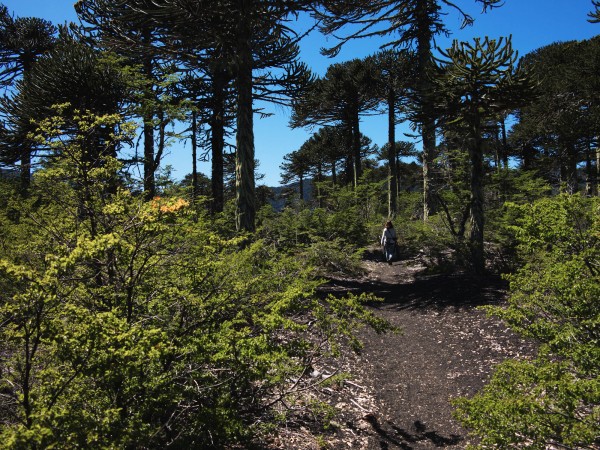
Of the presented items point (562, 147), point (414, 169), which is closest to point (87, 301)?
point (562, 147)

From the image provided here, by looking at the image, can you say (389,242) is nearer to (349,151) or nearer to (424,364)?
(424,364)

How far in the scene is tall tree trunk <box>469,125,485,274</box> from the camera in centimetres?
782

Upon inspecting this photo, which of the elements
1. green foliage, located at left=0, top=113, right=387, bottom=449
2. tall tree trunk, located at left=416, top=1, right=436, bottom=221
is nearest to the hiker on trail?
tall tree trunk, located at left=416, top=1, right=436, bottom=221

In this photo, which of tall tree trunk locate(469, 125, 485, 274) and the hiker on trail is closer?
Result: tall tree trunk locate(469, 125, 485, 274)

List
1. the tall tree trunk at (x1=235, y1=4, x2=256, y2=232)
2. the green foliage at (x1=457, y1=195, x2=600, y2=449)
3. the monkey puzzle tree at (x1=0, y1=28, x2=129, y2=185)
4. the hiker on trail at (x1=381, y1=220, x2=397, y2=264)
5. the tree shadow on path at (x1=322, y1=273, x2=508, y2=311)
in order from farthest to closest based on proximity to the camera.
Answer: the hiker on trail at (x1=381, y1=220, x2=397, y2=264)
the monkey puzzle tree at (x1=0, y1=28, x2=129, y2=185)
the tall tree trunk at (x1=235, y1=4, x2=256, y2=232)
the tree shadow on path at (x1=322, y1=273, x2=508, y2=311)
the green foliage at (x1=457, y1=195, x2=600, y2=449)

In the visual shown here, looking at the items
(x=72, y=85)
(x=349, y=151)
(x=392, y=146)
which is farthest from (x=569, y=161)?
(x=72, y=85)

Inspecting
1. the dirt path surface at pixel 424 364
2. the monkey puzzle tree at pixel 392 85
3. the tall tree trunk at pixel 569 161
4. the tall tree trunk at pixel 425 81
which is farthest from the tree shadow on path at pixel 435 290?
the tall tree trunk at pixel 569 161

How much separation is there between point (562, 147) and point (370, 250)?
41.3 ft

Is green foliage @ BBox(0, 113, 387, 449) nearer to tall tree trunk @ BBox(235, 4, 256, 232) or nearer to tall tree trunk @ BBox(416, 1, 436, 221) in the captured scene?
tall tree trunk @ BBox(235, 4, 256, 232)

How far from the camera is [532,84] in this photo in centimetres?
713

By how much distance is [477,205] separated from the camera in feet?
25.8

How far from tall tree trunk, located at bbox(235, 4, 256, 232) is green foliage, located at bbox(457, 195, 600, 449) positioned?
488 centimetres

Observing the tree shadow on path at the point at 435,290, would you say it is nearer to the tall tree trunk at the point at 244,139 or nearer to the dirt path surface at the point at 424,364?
the dirt path surface at the point at 424,364

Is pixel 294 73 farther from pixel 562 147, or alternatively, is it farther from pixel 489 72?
pixel 562 147
